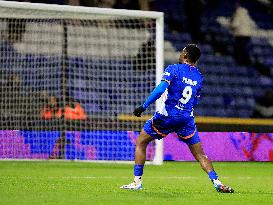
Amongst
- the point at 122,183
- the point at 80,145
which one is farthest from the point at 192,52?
the point at 80,145

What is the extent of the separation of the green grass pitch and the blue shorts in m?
0.61

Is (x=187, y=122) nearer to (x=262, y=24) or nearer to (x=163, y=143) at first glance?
(x=163, y=143)

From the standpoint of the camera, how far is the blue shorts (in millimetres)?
9094

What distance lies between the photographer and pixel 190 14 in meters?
22.4

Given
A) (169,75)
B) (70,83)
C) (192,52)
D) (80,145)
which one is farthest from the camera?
(70,83)

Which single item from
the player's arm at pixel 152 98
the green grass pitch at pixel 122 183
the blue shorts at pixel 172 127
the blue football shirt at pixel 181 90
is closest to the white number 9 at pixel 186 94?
the blue football shirt at pixel 181 90

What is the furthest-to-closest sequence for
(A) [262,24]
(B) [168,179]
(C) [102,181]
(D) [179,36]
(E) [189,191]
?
(A) [262,24] → (D) [179,36] → (B) [168,179] → (C) [102,181] → (E) [189,191]

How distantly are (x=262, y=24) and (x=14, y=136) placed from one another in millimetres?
10227

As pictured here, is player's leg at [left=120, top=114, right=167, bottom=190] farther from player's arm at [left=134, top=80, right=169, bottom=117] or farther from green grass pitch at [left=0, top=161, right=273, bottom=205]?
player's arm at [left=134, top=80, right=169, bottom=117]

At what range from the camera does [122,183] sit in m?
10.3

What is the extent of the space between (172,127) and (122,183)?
1469mm

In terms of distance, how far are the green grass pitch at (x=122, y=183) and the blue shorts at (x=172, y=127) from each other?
61cm

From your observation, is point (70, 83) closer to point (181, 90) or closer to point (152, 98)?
point (181, 90)

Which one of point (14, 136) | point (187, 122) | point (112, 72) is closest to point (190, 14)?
point (112, 72)
